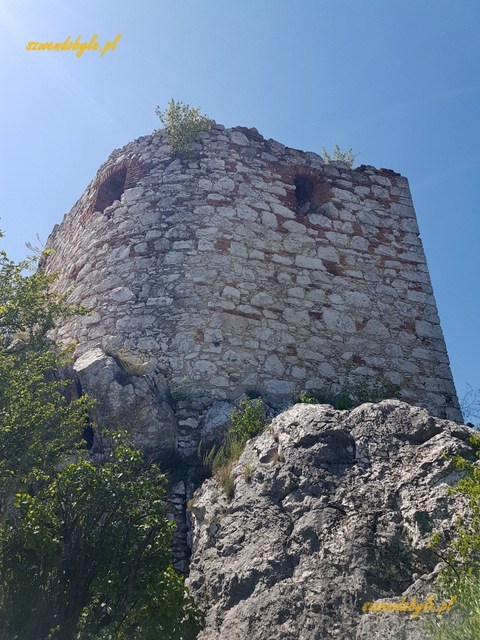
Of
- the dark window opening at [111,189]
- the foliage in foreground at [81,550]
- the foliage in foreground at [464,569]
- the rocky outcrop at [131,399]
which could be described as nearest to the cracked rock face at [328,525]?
the foliage in foreground at [464,569]

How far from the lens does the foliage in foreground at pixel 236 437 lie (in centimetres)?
555

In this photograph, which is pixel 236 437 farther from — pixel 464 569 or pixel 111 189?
pixel 111 189

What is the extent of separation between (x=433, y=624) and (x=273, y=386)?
402 centimetres

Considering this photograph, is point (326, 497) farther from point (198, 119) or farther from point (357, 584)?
point (198, 119)

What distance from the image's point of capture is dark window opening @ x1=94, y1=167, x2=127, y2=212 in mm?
8969

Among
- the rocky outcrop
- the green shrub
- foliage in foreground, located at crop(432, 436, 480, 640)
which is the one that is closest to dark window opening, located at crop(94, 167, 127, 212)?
the rocky outcrop

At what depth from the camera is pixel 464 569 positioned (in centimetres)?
338

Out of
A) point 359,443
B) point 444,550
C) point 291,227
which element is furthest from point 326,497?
point 291,227

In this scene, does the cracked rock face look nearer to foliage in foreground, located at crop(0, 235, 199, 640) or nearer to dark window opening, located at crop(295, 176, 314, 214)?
foliage in foreground, located at crop(0, 235, 199, 640)

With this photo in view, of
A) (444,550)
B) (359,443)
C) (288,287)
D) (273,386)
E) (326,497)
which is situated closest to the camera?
(444,550)

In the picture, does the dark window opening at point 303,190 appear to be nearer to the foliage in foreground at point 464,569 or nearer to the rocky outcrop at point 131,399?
the rocky outcrop at point 131,399

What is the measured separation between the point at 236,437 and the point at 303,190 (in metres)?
4.52

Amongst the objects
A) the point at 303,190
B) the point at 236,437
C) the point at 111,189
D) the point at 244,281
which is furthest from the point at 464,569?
the point at 111,189

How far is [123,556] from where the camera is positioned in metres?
3.86
